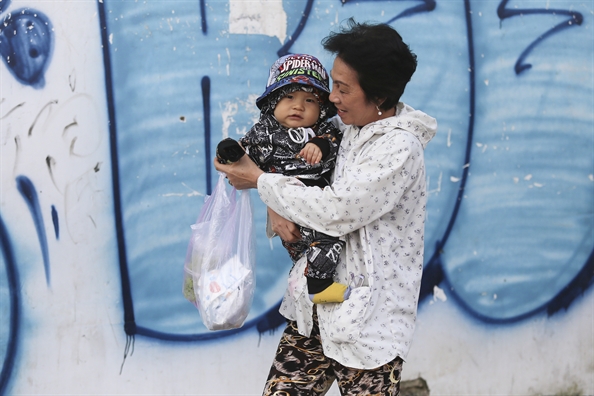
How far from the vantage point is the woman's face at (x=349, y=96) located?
2123 millimetres

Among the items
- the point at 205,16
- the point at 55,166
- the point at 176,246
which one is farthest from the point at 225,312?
the point at 205,16

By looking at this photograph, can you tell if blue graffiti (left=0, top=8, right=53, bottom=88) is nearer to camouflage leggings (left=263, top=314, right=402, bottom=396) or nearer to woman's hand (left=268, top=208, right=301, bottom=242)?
woman's hand (left=268, top=208, right=301, bottom=242)

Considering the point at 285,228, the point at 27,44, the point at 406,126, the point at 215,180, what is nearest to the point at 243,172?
the point at 285,228

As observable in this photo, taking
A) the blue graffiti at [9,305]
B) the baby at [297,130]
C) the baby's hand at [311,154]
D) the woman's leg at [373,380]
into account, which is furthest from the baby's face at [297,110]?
the blue graffiti at [9,305]

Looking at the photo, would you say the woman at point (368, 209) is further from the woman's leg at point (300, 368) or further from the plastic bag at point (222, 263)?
the plastic bag at point (222, 263)

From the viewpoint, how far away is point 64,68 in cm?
321

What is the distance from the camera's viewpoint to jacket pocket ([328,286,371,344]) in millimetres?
2068

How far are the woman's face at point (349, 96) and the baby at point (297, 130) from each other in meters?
0.14

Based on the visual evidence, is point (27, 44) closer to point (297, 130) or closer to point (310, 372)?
point (297, 130)

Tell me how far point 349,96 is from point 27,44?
1.69 meters

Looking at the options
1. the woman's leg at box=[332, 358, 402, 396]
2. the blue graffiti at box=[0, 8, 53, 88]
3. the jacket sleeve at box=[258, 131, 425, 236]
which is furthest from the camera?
the blue graffiti at box=[0, 8, 53, 88]

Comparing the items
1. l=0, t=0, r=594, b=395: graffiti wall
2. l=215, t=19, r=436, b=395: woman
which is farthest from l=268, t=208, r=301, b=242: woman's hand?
l=0, t=0, r=594, b=395: graffiti wall

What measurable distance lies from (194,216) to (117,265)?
400 mm

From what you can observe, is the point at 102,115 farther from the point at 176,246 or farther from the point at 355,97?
the point at 355,97
